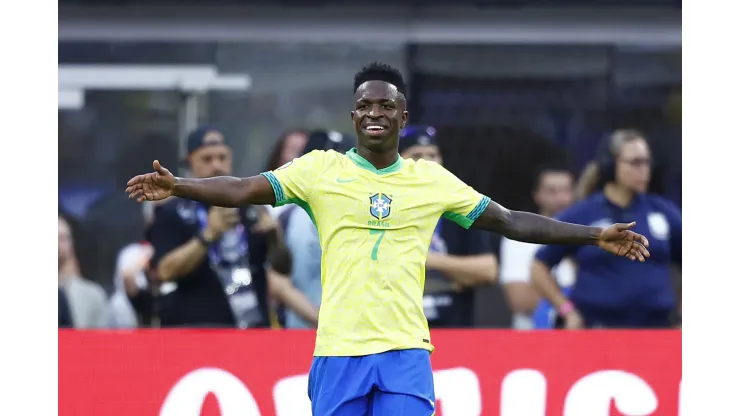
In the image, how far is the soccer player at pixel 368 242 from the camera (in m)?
5.42

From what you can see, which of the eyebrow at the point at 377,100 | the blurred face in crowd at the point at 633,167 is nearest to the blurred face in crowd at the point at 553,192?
the blurred face in crowd at the point at 633,167

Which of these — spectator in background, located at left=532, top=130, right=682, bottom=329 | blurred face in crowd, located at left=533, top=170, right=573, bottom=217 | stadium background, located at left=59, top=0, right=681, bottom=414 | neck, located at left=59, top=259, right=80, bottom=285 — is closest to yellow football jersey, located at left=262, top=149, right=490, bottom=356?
spectator in background, located at left=532, top=130, right=682, bottom=329

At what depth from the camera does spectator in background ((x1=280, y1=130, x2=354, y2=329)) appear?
8750 mm

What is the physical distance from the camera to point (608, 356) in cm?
776

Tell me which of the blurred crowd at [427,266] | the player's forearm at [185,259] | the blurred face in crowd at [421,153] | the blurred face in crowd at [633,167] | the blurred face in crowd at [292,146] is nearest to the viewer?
the player's forearm at [185,259]

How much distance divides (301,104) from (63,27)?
2102mm

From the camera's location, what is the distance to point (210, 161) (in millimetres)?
8867

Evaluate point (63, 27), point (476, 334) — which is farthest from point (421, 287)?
point (63, 27)

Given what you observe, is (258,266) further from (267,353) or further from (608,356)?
(608,356)

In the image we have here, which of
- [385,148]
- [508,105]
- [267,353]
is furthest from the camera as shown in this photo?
[508,105]

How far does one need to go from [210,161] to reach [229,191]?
136 inches

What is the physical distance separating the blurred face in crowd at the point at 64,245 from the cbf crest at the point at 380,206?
4951 mm

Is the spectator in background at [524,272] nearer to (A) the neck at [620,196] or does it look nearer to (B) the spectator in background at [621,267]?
(B) the spectator in background at [621,267]

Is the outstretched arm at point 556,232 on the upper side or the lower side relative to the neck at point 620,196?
lower
